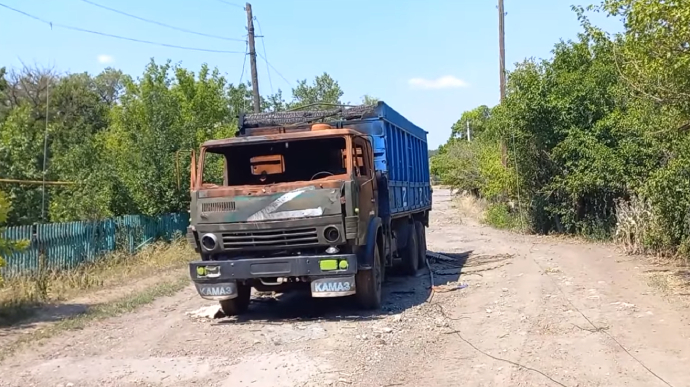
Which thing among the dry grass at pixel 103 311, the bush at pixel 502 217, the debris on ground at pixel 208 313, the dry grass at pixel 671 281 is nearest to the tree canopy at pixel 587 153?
the bush at pixel 502 217

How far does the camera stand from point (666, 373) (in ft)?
22.3

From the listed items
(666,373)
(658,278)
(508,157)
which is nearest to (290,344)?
(666,373)

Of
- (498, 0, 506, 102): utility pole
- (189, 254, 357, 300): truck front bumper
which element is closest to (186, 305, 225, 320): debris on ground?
(189, 254, 357, 300): truck front bumper

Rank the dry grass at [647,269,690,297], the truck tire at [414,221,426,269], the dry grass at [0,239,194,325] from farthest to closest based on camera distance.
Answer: the truck tire at [414,221,426,269] → the dry grass at [0,239,194,325] → the dry grass at [647,269,690,297]

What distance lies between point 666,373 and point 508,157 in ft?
55.7

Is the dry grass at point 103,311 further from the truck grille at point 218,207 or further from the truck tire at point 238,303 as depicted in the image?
the truck grille at point 218,207

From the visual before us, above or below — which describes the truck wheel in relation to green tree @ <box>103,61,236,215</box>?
below

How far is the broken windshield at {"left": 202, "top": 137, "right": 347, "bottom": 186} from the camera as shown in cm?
1043

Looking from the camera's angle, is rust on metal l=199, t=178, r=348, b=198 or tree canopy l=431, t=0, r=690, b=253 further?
tree canopy l=431, t=0, r=690, b=253

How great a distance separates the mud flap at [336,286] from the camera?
31.6 ft

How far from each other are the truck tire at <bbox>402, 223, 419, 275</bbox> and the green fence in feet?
22.7

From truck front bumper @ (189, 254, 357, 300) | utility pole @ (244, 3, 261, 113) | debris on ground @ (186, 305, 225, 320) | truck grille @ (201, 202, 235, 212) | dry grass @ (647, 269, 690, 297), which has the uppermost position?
utility pole @ (244, 3, 261, 113)

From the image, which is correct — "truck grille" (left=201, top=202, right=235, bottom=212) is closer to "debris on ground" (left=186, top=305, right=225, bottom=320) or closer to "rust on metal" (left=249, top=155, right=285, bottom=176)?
"rust on metal" (left=249, top=155, right=285, bottom=176)

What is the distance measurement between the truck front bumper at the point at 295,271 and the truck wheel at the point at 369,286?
453 millimetres
